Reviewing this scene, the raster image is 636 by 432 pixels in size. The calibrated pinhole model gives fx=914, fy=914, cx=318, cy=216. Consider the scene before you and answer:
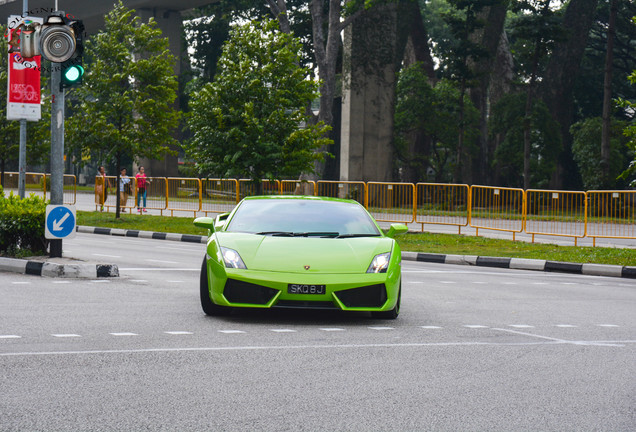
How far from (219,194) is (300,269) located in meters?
20.6

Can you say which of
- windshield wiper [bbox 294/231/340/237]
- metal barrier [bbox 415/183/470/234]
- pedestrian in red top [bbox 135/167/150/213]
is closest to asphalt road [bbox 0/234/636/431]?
windshield wiper [bbox 294/231/340/237]

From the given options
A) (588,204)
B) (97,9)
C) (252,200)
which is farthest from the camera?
(97,9)

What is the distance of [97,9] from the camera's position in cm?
5022

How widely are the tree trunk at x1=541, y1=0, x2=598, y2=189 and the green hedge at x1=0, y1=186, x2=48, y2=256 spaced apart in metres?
42.8

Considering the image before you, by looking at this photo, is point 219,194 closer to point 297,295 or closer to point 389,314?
point 389,314

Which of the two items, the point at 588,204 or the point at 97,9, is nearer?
the point at 588,204

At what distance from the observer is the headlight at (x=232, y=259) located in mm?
9242

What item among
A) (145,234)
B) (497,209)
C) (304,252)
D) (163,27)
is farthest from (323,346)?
(163,27)

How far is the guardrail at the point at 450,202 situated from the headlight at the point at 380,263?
518 inches

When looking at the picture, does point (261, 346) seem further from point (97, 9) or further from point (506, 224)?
point (97, 9)

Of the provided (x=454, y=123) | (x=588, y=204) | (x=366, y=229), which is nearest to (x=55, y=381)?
(x=366, y=229)

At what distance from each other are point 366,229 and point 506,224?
14286 millimetres

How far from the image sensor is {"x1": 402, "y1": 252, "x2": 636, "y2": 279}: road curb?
17.8 metres

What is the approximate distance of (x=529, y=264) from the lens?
18844mm
